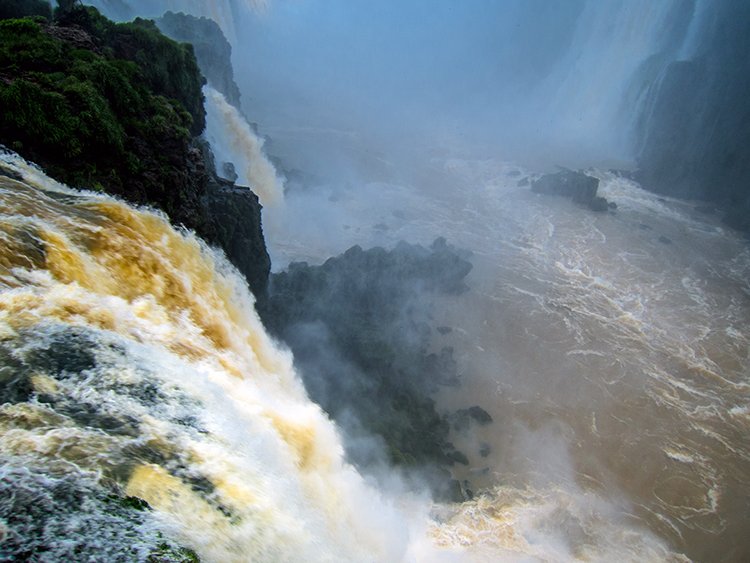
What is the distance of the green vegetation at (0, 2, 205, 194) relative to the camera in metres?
9.30

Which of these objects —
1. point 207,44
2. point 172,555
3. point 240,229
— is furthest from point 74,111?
point 207,44

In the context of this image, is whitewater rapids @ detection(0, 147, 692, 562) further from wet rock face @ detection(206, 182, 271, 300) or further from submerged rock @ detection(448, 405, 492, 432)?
A: submerged rock @ detection(448, 405, 492, 432)

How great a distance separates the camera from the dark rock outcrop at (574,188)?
3450 centimetres

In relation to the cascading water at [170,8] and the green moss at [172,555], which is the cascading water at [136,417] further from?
the cascading water at [170,8]

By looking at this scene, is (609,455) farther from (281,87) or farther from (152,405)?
(281,87)

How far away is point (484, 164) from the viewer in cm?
4434

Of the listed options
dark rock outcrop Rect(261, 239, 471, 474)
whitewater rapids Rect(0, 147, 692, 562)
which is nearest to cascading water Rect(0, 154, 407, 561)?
whitewater rapids Rect(0, 147, 692, 562)

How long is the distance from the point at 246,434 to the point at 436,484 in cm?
841

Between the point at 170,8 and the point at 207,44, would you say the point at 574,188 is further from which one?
the point at 170,8

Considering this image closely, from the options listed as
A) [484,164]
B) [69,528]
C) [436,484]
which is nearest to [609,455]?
[436,484]

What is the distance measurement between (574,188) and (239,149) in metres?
25.4

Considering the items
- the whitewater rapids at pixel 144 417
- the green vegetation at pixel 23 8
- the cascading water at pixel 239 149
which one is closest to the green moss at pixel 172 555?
the whitewater rapids at pixel 144 417

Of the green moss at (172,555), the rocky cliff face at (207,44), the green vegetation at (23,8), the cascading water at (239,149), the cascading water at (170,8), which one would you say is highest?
the cascading water at (170,8)

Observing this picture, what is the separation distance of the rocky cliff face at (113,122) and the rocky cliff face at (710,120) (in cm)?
3757
